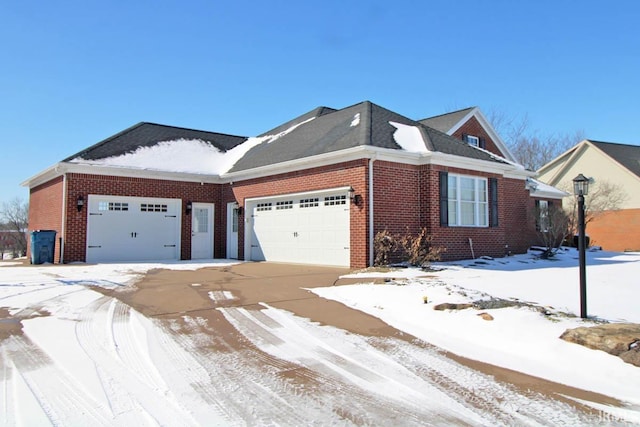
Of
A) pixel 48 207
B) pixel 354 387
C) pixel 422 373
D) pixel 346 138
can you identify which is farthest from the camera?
pixel 48 207

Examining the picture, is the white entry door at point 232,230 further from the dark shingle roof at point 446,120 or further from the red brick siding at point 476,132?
the red brick siding at point 476,132

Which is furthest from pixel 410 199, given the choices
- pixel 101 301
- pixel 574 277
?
pixel 101 301

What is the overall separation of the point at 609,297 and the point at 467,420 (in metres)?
6.12

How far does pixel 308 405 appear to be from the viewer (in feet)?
12.0

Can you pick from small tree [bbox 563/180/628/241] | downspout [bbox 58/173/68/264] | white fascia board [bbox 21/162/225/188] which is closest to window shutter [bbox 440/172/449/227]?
white fascia board [bbox 21/162/225/188]

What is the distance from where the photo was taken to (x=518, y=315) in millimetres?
6242

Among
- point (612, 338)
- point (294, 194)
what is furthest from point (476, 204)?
point (612, 338)

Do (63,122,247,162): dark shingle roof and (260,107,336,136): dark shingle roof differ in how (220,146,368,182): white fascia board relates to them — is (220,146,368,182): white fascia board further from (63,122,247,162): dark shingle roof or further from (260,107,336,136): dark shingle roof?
(260,107,336,136): dark shingle roof

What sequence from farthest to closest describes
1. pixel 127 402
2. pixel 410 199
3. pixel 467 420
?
pixel 410 199, pixel 127 402, pixel 467 420

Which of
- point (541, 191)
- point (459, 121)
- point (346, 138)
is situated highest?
point (459, 121)

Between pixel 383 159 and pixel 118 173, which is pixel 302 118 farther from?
pixel 383 159

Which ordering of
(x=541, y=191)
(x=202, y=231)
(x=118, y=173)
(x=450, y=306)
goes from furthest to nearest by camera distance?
(x=541, y=191)
(x=202, y=231)
(x=118, y=173)
(x=450, y=306)

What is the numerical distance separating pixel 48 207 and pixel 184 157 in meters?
5.41

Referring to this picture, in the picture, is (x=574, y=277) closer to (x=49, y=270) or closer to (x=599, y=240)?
(x=49, y=270)
